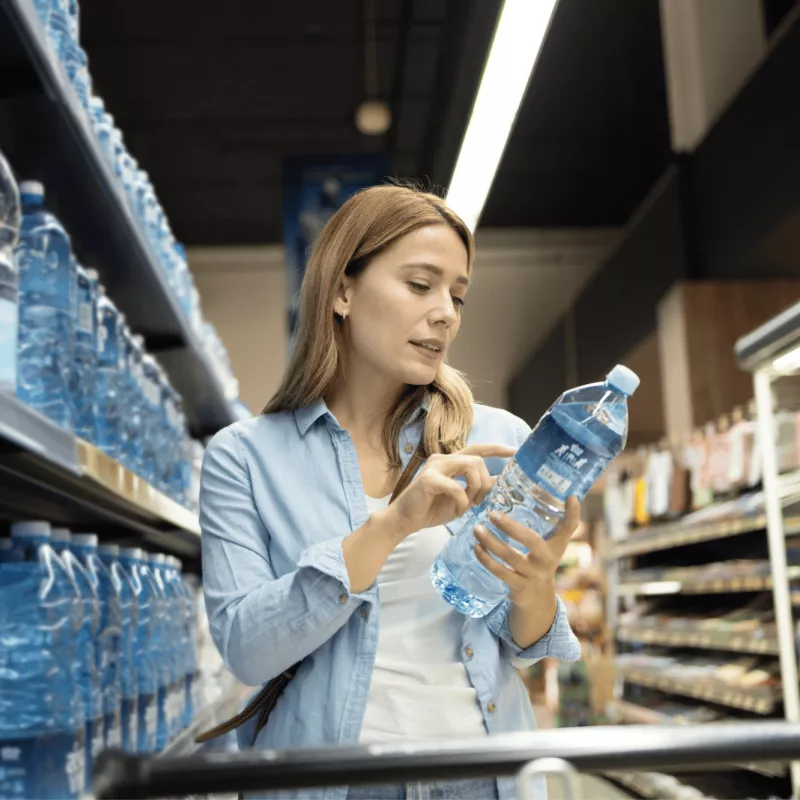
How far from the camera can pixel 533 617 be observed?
126 cm

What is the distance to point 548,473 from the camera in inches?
46.3

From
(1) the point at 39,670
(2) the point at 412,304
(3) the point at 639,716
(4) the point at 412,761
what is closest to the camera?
(4) the point at 412,761

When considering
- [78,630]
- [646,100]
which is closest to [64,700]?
[78,630]

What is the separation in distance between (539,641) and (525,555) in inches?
6.1

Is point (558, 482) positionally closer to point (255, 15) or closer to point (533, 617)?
point (533, 617)

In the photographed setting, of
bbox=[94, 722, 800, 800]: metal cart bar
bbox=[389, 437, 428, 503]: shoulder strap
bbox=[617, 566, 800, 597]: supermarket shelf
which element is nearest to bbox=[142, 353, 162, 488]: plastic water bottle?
bbox=[389, 437, 428, 503]: shoulder strap

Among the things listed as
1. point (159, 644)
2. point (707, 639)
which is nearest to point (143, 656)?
point (159, 644)

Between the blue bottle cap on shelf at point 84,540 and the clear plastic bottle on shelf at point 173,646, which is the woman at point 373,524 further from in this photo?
the clear plastic bottle on shelf at point 173,646

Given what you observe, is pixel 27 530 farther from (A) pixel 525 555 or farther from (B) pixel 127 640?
(A) pixel 525 555

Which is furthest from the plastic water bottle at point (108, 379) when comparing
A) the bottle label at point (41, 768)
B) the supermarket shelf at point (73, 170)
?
the bottle label at point (41, 768)

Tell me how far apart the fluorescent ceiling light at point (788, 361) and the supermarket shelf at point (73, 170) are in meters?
1.80

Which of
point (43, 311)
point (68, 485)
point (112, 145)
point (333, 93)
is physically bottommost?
point (68, 485)

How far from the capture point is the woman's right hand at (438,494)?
1132 millimetres

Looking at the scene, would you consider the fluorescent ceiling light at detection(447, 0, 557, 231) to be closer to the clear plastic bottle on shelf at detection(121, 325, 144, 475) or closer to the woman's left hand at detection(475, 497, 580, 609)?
the clear plastic bottle on shelf at detection(121, 325, 144, 475)
